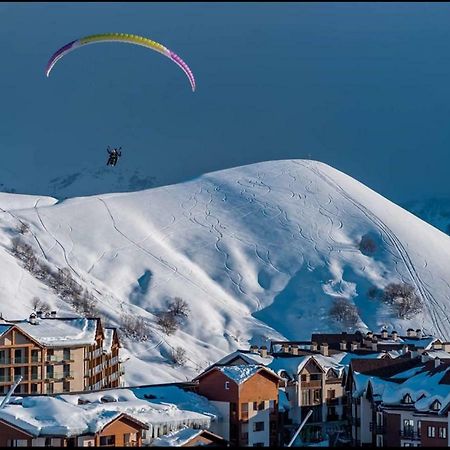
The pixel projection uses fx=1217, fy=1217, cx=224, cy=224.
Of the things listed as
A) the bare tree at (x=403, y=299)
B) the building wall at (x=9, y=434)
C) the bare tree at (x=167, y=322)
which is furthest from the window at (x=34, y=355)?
the bare tree at (x=403, y=299)

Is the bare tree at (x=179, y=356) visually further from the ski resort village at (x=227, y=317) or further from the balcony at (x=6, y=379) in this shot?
the balcony at (x=6, y=379)

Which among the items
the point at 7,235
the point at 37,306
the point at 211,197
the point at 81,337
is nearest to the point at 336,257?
the point at 211,197

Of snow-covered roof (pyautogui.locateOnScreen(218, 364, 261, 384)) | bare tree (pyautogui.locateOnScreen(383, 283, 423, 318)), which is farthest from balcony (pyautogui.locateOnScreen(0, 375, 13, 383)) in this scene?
bare tree (pyautogui.locateOnScreen(383, 283, 423, 318))

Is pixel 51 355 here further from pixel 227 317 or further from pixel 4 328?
pixel 227 317

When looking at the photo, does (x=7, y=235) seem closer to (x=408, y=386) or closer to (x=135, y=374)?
(x=135, y=374)

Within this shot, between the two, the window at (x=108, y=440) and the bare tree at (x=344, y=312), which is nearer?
the window at (x=108, y=440)

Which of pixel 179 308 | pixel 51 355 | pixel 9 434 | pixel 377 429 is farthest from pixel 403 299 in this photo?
pixel 9 434

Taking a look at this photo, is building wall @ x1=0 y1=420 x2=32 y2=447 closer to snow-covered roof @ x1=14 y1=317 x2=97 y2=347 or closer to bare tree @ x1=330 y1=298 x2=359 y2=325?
snow-covered roof @ x1=14 y1=317 x2=97 y2=347
